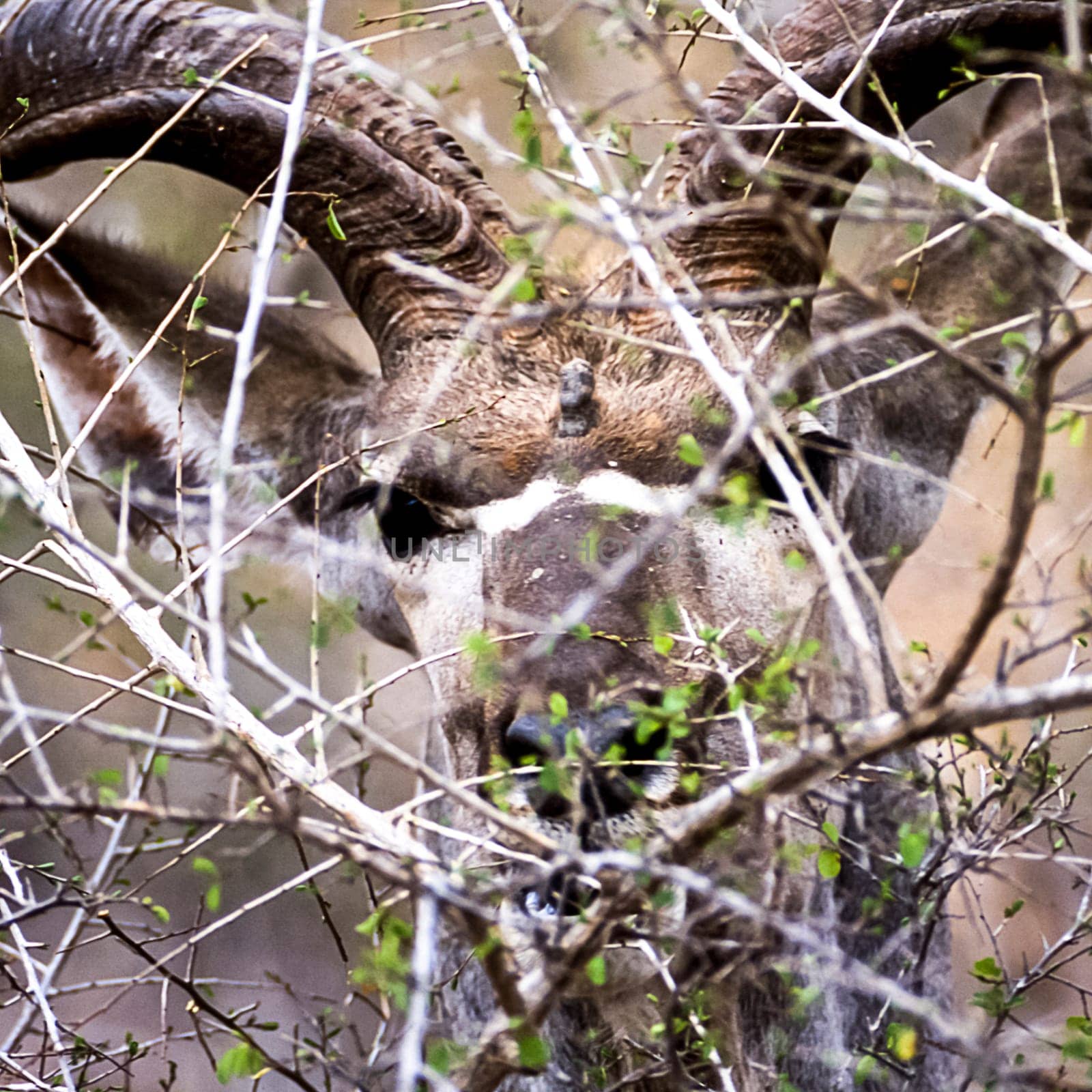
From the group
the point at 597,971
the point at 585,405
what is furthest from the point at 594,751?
the point at 585,405

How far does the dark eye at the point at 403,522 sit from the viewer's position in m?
3.08

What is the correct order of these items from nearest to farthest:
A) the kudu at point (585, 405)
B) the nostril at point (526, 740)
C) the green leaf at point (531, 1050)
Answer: the green leaf at point (531, 1050) < the nostril at point (526, 740) < the kudu at point (585, 405)

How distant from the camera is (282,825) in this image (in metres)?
1.45

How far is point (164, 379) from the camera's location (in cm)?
355

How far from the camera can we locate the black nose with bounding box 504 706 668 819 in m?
2.11

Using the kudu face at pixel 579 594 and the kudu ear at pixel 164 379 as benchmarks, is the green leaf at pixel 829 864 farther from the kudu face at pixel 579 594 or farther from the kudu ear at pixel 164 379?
the kudu ear at pixel 164 379

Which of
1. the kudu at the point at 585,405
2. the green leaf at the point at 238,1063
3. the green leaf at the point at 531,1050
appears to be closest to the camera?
the green leaf at the point at 531,1050

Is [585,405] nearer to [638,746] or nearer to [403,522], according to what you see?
[403,522]

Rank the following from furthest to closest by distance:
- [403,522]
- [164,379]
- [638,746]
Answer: [164,379] → [403,522] → [638,746]

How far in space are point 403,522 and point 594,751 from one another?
1166mm

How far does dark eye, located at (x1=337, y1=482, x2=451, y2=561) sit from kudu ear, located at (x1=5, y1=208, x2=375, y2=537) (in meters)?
0.30

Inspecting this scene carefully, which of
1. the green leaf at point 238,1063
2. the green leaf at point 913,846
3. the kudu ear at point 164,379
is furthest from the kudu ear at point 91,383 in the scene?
the green leaf at point 913,846

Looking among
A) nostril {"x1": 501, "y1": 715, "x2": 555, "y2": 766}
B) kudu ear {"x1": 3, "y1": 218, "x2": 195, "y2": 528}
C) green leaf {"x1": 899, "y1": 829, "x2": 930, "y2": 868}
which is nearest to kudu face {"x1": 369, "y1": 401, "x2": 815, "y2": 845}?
nostril {"x1": 501, "y1": 715, "x2": 555, "y2": 766}

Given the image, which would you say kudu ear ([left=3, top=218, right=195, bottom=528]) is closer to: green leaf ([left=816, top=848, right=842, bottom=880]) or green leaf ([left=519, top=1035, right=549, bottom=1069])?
green leaf ([left=816, top=848, right=842, bottom=880])
